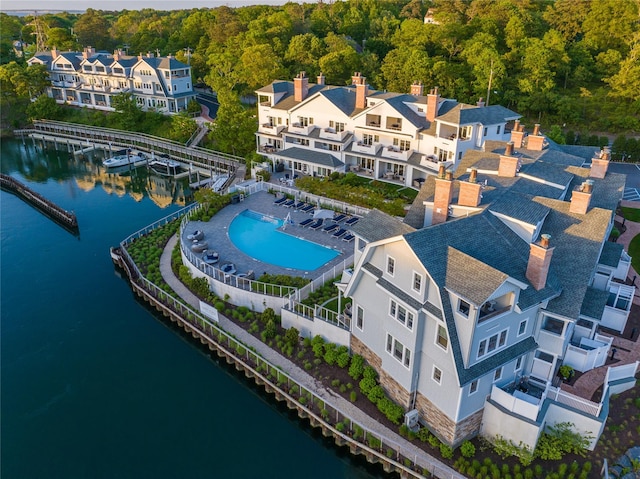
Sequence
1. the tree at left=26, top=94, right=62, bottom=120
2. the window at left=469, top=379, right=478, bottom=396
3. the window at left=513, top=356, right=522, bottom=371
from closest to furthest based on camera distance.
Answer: the window at left=469, top=379, right=478, bottom=396 < the window at left=513, top=356, right=522, bottom=371 < the tree at left=26, top=94, right=62, bottom=120

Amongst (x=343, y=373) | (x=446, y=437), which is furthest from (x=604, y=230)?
(x=343, y=373)

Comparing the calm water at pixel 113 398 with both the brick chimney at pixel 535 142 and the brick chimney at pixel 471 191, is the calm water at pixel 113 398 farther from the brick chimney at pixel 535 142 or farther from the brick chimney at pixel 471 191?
the brick chimney at pixel 535 142

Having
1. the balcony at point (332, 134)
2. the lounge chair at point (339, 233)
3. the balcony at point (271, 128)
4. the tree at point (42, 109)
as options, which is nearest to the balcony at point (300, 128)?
the balcony at point (332, 134)

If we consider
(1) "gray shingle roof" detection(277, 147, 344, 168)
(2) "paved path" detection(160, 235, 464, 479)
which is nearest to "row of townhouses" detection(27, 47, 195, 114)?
(1) "gray shingle roof" detection(277, 147, 344, 168)

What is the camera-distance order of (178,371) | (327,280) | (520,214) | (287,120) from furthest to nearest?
(287,120), (327,280), (178,371), (520,214)

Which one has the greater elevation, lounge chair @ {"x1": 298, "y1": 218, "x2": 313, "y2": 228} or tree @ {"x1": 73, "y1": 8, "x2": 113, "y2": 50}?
tree @ {"x1": 73, "y1": 8, "x2": 113, "y2": 50}

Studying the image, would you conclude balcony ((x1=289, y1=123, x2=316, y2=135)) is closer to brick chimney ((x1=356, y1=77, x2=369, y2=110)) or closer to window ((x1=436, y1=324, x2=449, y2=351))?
brick chimney ((x1=356, y1=77, x2=369, y2=110))

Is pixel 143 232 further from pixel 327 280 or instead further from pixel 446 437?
pixel 446 437

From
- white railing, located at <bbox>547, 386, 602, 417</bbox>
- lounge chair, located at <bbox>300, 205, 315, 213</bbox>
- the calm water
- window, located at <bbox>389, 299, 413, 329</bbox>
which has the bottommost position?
the calm water
